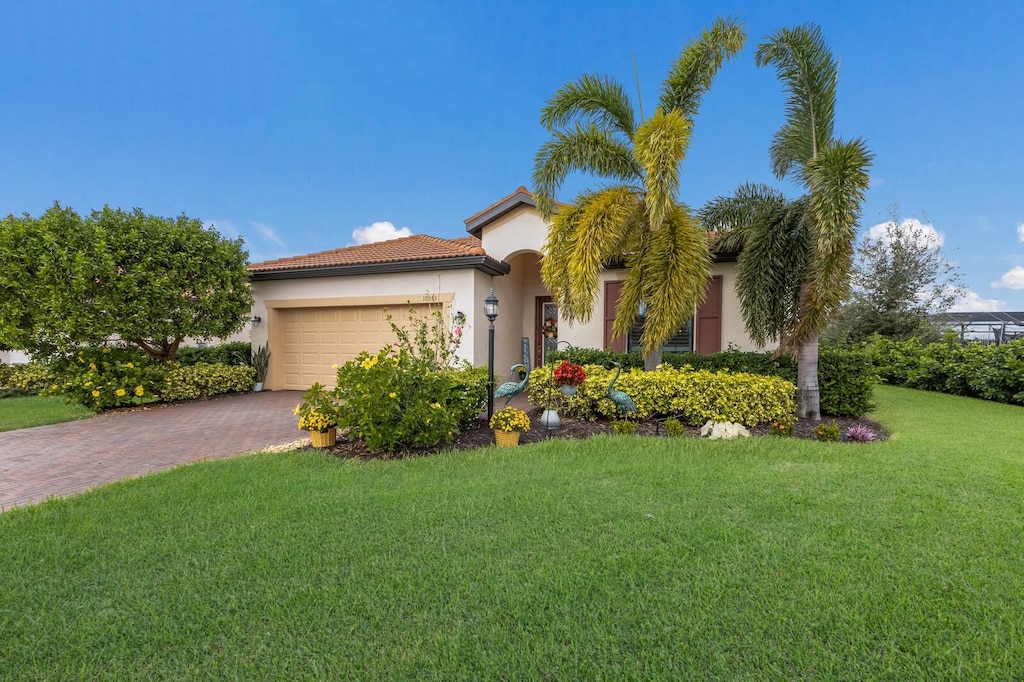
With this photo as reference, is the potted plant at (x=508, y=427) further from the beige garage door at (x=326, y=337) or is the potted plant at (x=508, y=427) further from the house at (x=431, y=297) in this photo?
the beige garage door at (x=326, y=337)

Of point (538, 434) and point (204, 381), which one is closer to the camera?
point (538, 434)

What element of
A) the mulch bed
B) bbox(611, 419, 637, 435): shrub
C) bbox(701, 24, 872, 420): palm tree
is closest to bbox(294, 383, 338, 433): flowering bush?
the mulch bed

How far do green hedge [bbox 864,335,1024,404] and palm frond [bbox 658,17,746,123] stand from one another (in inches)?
266

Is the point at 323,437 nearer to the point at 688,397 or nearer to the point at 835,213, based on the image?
the point at 688,397

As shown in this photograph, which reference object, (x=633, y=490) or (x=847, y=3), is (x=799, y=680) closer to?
(x=633, y=490)

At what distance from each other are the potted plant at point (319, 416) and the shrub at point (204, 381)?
6460 mm

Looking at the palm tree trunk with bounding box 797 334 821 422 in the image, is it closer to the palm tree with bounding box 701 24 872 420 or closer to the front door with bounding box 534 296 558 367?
the palm tree with bounding box 701 24 872 420

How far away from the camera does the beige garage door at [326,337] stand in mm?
11754

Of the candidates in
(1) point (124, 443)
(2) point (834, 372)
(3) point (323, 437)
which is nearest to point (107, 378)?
(1) point (124, 443)

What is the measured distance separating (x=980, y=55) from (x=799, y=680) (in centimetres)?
1318

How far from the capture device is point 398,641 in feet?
7.11

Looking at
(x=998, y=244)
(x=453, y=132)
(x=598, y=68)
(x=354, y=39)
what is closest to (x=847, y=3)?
(x=598, y=68)

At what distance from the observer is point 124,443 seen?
255 inches

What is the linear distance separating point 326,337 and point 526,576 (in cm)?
1102
